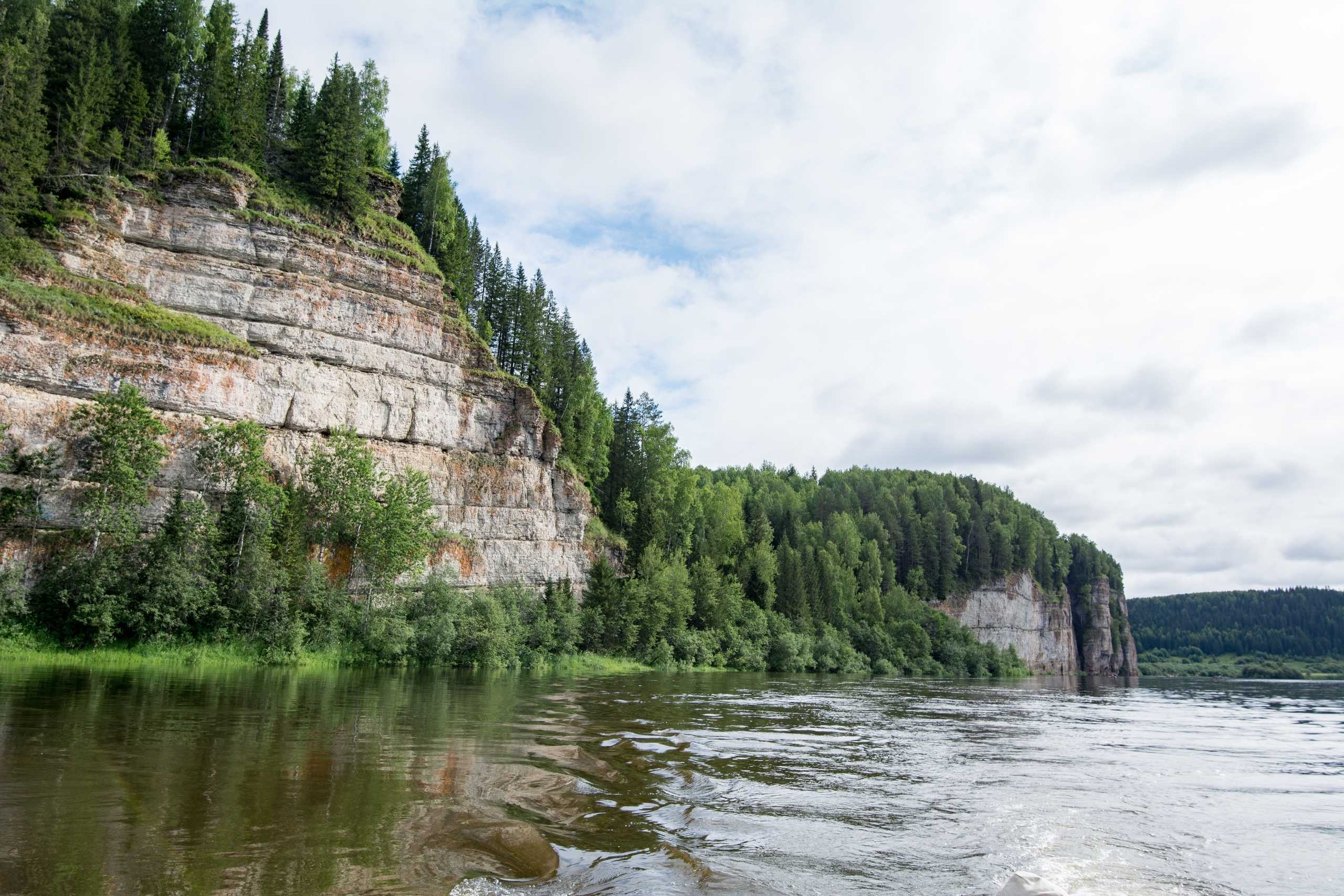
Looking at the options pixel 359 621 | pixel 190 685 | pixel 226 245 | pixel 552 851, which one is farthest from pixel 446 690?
pixel 226 245

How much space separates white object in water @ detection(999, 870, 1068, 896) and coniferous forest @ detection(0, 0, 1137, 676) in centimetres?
4107

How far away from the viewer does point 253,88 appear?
6141 centimetres

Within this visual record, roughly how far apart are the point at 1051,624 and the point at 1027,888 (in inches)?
5488

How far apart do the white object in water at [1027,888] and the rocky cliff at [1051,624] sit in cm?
10733

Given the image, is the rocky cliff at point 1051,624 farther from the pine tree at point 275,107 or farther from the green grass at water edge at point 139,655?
the pine tree at point 275,107

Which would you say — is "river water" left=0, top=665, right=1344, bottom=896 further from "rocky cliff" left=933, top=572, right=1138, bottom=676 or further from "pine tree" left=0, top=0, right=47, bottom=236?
"rocky cliff" left=933, top=572, right=1138, bottom=676

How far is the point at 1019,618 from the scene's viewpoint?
121625 mm

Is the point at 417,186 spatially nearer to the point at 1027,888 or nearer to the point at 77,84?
the point at 77,84

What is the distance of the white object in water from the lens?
6828 millimetres

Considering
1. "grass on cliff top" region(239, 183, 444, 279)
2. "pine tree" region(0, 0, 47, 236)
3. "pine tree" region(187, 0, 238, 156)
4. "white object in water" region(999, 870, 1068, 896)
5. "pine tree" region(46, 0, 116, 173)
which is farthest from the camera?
"pine tree" region(187, 0, 238, 156)

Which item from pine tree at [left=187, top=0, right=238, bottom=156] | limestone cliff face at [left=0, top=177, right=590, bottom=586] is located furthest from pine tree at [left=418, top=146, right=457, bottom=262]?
pine tree at [left=187, top=0, right=238, bottom=156]

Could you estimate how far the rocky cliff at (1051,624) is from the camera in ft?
390

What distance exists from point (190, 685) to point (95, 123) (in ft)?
149

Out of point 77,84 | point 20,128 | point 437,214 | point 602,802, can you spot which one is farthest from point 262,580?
point 437,214
